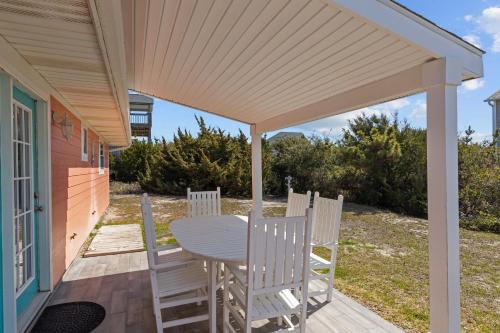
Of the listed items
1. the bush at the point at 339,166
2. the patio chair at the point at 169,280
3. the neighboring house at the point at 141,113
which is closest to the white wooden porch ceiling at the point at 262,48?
the patio chair at the point at 169,280

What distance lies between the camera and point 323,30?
6.47 feet

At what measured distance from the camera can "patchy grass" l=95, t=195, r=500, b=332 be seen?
9.21ft

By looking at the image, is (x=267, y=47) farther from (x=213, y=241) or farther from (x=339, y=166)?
(x=339, y=166)

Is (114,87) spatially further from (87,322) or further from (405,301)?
(405,301)

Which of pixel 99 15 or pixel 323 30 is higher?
pixel 323 30

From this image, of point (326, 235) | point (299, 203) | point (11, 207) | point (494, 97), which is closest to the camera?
point (11, 207)

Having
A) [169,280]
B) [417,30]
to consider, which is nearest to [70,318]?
[169,280]

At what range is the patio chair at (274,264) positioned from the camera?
1.93m

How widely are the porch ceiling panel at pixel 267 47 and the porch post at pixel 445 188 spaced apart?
173 mm

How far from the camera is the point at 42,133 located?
3039 mm

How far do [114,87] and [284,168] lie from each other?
996 centimetres

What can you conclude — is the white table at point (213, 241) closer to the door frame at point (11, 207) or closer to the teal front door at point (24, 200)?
the door frame at point (11, 207)

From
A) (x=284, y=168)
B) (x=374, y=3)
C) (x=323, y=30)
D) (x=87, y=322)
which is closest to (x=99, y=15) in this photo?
(x=323, y=30)

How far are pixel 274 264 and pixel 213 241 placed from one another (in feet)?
2.44
